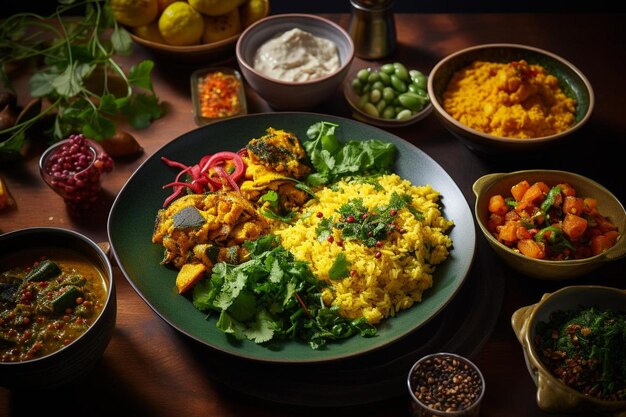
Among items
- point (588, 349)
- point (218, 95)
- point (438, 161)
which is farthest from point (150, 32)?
point (588, 349)

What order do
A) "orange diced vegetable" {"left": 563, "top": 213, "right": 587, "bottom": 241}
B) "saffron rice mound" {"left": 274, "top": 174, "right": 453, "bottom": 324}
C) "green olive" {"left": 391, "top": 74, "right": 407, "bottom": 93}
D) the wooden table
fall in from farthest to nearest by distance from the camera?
1. "green olive" {"left": 391, "top": 74, "right": 407, "bottom": 93}
2. "orange diced vegetable" {"left": 563, "top": 213, "right": 587, "bottom": 241}
3. "saffron rice mound" {"left": 274, "top": 174, "right": 453, "bottom": 324}
4. the wooden table

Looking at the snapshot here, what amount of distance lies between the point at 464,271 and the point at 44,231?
5.09 feet

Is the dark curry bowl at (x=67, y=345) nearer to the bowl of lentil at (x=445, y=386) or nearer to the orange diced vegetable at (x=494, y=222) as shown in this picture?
the bowl of lentil at (x=445, y=386)

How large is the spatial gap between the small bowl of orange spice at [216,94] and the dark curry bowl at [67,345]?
114 cm

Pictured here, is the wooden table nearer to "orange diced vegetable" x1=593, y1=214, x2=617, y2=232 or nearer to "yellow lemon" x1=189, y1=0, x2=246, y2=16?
"orange diced vegetable" x1=593, y1=214, x2=617, y2=232

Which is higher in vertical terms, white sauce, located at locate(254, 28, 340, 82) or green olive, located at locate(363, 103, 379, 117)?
white sauce, located at locate(254, 28, 340, 82)

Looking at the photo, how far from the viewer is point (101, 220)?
2795 millimetres

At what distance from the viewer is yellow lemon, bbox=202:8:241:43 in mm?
3463

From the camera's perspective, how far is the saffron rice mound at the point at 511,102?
2.90 m

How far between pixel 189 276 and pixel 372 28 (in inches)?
74.9

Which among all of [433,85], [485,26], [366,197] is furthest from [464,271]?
[485,26]

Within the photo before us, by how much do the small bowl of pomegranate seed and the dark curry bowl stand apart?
1.70ft

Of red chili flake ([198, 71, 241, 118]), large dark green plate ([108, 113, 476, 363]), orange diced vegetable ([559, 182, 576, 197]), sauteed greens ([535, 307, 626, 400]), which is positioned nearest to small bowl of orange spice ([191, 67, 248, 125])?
red chili flake ([198, 71, 241, 118])

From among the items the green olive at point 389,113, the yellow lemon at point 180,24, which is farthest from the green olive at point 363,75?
the yellow lemon at point 180,24
